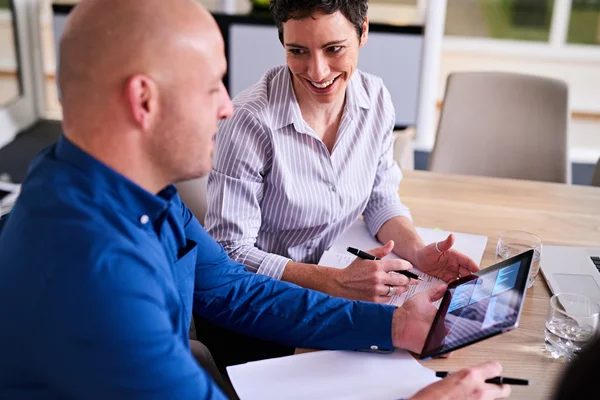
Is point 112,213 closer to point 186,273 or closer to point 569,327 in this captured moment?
point 186,273

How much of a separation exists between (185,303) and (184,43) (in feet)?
1.54

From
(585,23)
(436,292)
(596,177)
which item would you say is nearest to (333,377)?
(436,292)

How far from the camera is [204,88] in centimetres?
101

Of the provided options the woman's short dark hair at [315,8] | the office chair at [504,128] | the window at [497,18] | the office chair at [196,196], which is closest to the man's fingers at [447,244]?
the woman's short dark hair at [315,8]

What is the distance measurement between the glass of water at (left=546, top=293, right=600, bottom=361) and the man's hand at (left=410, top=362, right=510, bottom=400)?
201 millimetres

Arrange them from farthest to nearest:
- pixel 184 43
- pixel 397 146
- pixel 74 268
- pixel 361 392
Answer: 1. pixel 397 146
2. pixel 361 392
3. pixel 184 43
4. pixel 74 268

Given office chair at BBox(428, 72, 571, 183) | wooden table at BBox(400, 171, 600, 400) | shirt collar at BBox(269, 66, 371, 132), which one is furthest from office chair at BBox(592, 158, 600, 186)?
shirt collar at BBox(269, 66, 371, 132)

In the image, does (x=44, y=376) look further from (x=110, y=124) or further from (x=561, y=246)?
(x=561, y=246)

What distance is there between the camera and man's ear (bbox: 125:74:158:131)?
92 cm

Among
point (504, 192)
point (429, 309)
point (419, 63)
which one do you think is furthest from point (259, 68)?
point (429, 309)

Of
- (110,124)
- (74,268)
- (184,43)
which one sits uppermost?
(184,43)

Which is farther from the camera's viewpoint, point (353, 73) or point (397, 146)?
point (397, 146)

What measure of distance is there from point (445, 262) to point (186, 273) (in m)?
0.60

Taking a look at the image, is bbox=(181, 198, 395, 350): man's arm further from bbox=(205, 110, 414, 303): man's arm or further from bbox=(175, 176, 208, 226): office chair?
bbox=(175, 176, 208, 226): office chair
